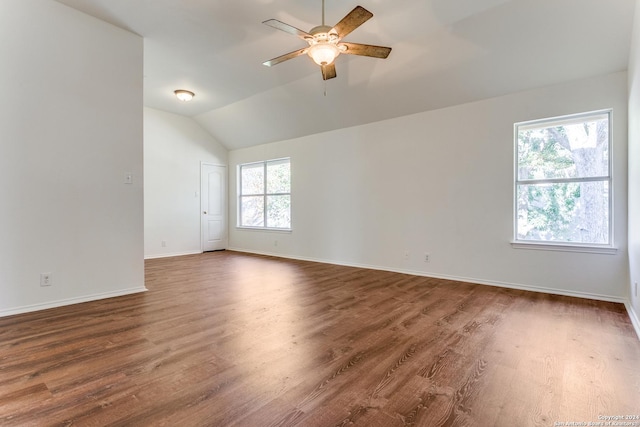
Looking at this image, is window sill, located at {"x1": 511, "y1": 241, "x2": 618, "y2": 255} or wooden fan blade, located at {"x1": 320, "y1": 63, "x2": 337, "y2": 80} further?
window sill, located at {"x1": 511, "y1": 241, "x2": 618, "y2": 255}

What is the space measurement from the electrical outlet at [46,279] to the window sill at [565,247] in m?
5.41

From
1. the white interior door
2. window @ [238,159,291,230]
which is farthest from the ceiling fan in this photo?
the white interior door

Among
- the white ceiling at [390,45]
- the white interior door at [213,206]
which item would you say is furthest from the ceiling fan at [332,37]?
the white interior door at [213,206]

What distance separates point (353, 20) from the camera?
2.40m

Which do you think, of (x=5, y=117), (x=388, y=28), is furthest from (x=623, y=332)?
(x=5, y=117)

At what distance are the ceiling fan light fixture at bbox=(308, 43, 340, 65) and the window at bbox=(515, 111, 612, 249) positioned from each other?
9.27 feet

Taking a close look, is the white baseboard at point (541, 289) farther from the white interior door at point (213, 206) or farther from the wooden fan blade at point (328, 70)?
the white interior door at point (213, 206)

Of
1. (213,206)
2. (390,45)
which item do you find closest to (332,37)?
(390,45)

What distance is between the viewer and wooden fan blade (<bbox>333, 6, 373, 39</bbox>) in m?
2.30

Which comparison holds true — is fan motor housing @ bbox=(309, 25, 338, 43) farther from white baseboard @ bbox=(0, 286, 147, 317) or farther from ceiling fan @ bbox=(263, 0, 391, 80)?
white baseboard @ bbox=(0, 286, 147, 317)

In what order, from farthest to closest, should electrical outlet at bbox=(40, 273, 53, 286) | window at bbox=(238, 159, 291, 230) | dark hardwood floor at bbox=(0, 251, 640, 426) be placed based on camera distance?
window at bbox=(238, 159, 291, 230) → electrical outlet at bbox=(40, 273, 53, 286) → dark hardwood floor at bbox=(0, 251, 640, 426)

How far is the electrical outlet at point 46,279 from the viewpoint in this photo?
10.1 ft

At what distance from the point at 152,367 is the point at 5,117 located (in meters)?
2.88

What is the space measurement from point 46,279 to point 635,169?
575 centimetres
